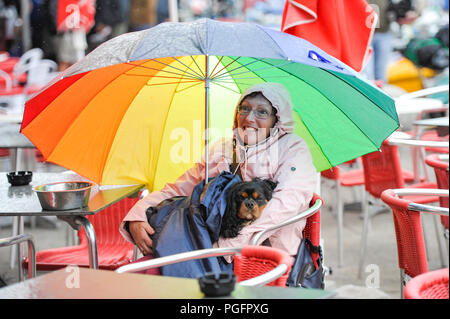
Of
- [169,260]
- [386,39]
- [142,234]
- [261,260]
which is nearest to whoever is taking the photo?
[261,260]

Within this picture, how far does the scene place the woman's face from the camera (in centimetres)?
298

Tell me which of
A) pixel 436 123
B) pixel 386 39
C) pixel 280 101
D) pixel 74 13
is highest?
pixel 386 39

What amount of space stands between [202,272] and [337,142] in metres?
0.99

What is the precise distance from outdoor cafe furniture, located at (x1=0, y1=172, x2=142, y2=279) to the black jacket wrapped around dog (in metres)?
0.27

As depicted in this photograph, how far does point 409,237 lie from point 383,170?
1822 mm

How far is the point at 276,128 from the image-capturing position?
2.98m

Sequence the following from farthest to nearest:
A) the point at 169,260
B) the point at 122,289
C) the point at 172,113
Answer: the point at 172,113 → the point at 169,260 → the point at 122,289

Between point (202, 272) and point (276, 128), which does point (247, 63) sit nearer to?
point (276, 128)

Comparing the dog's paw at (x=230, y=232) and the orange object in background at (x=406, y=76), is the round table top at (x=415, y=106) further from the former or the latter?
the orange object in background at (x=406, y=76)

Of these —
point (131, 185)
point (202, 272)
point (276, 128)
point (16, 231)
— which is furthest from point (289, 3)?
point (16, 231)

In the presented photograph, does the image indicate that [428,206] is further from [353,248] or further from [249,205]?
[353,248]

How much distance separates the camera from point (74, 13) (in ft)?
21.1

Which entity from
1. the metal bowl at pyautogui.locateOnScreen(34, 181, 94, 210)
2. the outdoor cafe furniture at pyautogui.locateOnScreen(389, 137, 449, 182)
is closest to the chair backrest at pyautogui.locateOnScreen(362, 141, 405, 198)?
the outdoor cafe furniture at pyautogui.locateOnScreen(389, 137, 449, 182)

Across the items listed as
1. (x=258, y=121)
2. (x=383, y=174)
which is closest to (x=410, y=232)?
(x=258, y=121)
